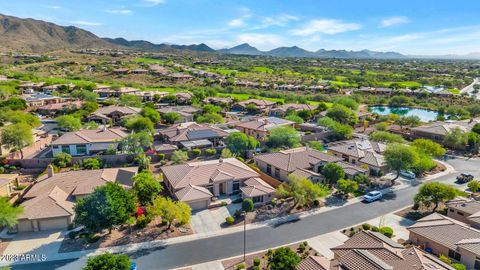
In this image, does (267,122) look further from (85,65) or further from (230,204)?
(85,65)

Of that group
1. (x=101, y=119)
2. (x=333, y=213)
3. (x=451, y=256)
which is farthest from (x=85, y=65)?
(x=451, y=256)

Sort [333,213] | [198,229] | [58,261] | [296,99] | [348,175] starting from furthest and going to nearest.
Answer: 1. [296,99]
2. [348,175]
3. [333,213]
4. [198,229]
5. [58,261]

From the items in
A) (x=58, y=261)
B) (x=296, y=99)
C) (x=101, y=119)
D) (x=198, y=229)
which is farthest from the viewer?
(x=296, y=99)

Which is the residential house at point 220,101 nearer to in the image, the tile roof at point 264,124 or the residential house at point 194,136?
the tile roof at point 264,124

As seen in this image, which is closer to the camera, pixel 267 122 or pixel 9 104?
pixel 267 122

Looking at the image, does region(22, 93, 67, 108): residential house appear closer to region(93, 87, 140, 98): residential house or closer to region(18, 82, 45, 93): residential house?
region(93, 87, 140, 98): residential house

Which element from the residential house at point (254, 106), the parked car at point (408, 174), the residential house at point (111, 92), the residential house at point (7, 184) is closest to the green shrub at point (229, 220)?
the residential house at point (7, 184)
